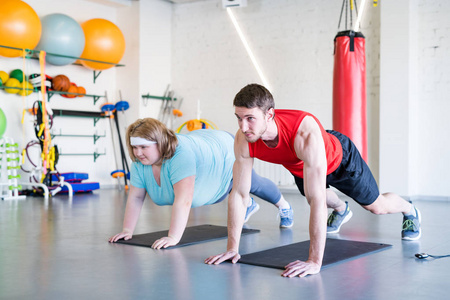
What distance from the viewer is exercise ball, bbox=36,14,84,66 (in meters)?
6.52

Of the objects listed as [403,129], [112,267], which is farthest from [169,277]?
[403,129]

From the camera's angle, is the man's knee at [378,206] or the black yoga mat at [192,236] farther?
the black yoga mat at [192,236]

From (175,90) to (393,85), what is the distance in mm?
3663

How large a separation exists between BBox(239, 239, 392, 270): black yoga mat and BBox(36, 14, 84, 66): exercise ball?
15.4 feet

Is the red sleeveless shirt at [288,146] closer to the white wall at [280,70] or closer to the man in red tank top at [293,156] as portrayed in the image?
the man in red tank top at [293,156]

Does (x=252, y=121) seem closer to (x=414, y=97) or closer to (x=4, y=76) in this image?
(x=414, y=97)

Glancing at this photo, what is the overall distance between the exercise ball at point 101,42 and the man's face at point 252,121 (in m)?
5.30

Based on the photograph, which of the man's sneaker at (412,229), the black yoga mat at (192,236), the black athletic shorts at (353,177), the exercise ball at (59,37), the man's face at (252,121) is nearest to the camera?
the man's face at (252,121)

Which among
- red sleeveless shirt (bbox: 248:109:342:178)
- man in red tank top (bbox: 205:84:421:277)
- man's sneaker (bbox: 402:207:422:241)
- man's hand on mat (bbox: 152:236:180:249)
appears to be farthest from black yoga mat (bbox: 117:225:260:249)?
man's sneaker (bbox: 402:207:422:241)

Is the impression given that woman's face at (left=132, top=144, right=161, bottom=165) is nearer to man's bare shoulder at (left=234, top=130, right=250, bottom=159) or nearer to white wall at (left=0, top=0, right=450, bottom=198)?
man's bare shoulder at (left=234, top=130, right=250, bottom=159)

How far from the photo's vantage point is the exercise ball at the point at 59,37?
21.4 feet

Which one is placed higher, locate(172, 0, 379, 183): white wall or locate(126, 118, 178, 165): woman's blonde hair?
locate(172, 0, 379, 183): white wall

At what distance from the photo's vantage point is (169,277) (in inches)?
88.5

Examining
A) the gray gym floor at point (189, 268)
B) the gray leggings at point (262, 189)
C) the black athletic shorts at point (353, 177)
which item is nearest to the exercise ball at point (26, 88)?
the gray gym floor at point (189, 268)
